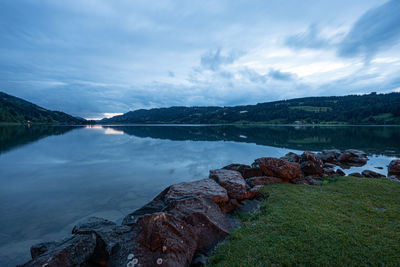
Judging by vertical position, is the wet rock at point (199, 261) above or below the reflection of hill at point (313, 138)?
below

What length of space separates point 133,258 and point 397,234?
980cm

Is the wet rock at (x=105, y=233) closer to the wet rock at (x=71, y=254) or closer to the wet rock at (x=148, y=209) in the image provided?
the wet rock at (x=71, y=254)

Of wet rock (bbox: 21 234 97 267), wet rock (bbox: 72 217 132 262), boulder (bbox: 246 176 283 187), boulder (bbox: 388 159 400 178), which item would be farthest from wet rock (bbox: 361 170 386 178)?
wet rock (bbox: 21 234 97 267)

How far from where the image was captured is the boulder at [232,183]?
39.0ft

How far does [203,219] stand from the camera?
8.06 metres

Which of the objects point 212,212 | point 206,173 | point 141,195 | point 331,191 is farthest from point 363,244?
point 206,173

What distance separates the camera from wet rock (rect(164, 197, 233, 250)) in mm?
7711

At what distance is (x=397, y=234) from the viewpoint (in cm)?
722

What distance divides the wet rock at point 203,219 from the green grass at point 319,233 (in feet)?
1.84

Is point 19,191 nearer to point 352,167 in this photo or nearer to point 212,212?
point 212,212

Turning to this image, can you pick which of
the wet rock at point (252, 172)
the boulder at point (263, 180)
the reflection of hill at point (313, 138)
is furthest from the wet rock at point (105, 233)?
the reflection of hill at point (313, 138)

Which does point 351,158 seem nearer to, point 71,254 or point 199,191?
point 199,191

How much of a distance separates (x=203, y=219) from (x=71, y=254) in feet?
15.4

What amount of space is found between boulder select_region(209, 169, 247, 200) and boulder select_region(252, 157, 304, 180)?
10.9ft
